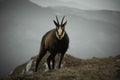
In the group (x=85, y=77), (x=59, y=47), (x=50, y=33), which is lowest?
(x=85, y=77)

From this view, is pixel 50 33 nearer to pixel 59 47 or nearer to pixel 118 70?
pixel 59 47

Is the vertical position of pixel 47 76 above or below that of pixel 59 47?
below

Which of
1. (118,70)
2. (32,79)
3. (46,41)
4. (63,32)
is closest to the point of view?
(32,79)

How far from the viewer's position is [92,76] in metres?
15.2

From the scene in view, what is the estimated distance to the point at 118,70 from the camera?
16219mm

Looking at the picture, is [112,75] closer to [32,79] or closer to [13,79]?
[32,79]

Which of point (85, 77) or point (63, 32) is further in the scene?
point (63, 32)

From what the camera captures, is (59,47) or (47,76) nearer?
(47,76)

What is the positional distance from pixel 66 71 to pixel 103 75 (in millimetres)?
2647

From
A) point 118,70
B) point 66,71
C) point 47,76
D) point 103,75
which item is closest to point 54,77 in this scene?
point 47,76

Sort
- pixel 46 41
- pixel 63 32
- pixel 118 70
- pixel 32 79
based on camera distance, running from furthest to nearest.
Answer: pixel 46 41 < pixel 63 32 < pixel 118 70 < pixel 32 79

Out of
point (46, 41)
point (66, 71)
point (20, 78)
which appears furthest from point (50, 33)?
point (20, 78)

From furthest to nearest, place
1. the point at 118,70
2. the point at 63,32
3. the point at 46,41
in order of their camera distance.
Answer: the point at 46,41 → the point at 63,32 → the point at 118,70

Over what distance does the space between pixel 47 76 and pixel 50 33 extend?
4.77 m
